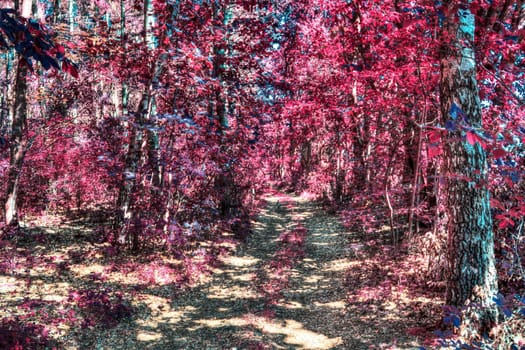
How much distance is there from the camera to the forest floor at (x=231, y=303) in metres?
5.31

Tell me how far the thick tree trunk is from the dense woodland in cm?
2

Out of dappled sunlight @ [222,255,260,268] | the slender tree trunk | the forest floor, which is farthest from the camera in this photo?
dappled sunlight @ [222,255,260,268]

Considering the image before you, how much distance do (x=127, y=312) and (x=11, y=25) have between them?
4752 mm

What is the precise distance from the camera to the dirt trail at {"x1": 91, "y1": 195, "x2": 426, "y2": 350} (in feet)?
17.4

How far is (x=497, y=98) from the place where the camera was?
7.61 m

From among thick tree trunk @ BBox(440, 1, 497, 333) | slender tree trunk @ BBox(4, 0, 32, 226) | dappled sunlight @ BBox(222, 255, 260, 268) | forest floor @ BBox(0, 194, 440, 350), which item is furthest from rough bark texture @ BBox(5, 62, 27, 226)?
thick tree trunk @ BBox(440, 1, 497, 333)

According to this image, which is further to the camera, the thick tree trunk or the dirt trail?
the dirt trail

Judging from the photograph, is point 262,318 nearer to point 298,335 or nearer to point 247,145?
point 298,335

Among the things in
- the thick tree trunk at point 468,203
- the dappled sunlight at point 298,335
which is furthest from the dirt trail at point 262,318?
the thick tree trunk at point 468,203

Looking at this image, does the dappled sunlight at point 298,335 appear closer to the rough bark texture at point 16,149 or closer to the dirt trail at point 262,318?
the dirt trail at point 262,318

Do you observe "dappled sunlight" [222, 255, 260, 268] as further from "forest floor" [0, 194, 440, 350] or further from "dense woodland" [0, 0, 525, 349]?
"dense woodland" [0, 0, 525, 349]

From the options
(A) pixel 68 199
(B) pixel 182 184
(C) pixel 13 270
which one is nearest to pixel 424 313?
(B) pixel 182 184

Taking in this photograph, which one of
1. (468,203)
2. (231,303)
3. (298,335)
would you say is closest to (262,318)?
(298,335)

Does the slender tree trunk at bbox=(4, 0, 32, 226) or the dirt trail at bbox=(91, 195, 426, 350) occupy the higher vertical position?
the slender tree trunk at bbox=(4, 0, 32, 226)
